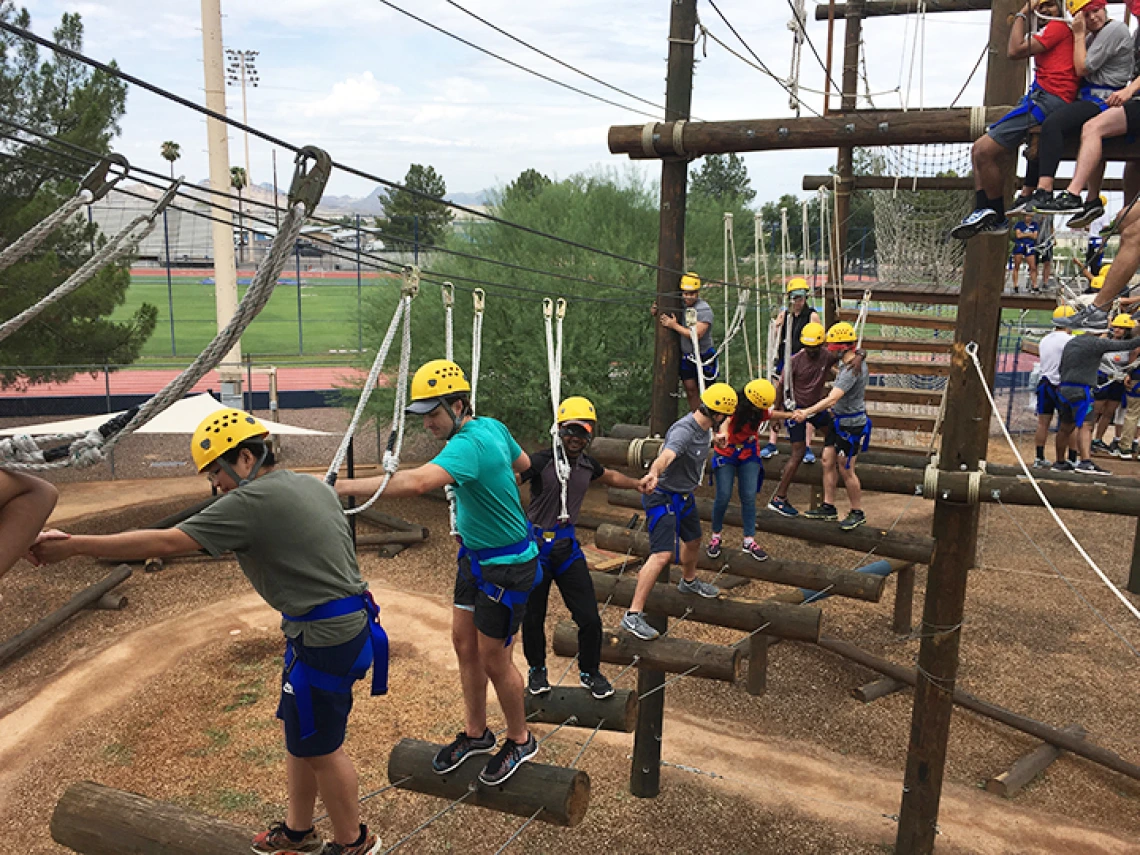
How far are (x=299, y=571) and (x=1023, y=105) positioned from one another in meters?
4.78

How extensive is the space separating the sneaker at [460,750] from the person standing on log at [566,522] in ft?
2.41

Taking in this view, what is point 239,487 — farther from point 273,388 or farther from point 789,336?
point 273,388

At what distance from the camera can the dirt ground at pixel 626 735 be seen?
23.6ft

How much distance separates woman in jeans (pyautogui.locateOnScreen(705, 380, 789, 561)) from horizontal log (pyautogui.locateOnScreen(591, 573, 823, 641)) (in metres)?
0.60

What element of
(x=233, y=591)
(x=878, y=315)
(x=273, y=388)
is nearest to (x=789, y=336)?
(x=878, y=315)

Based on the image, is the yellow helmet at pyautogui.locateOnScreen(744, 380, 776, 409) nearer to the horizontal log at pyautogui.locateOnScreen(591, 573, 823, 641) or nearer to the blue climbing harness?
the horizontal log at pyautogui.locateOnScreen(591, 573, 823, 641)

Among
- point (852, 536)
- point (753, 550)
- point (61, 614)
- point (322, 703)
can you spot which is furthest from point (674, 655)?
point (61, 614)

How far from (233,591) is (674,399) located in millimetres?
6963

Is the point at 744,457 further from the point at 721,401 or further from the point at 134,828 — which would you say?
the point at 134,828

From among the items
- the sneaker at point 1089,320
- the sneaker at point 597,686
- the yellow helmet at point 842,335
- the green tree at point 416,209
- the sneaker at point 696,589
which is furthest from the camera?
the green tree at point 416,209

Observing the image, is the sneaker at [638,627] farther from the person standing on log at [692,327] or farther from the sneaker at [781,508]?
the sneaker at [781,508]

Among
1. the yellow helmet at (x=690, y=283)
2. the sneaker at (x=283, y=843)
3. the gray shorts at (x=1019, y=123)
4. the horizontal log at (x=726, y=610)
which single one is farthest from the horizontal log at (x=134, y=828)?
the yellow helmet at (x=690, y=283)

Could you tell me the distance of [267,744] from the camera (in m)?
8.06

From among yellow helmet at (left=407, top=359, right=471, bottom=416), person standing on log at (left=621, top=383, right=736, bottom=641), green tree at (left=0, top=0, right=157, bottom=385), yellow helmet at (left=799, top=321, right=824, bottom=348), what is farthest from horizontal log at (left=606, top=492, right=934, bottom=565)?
green tree at (left=0, top=0, right=157, bottom=385)
